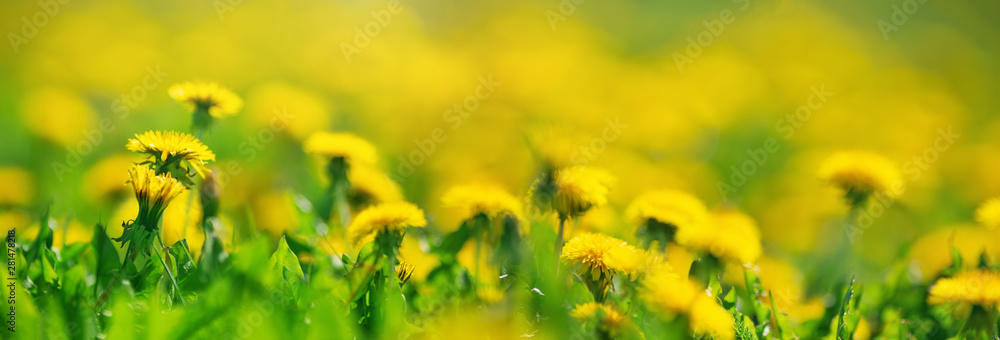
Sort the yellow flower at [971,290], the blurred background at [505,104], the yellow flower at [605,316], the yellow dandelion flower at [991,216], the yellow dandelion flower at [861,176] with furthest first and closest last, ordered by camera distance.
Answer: the blurred background at [505,104] → the yellow dandelion flower at [861,176] → the yellow dandelion flower at [991,216] → the yellow flower at [971,290] → the yellow flower at [605,316]

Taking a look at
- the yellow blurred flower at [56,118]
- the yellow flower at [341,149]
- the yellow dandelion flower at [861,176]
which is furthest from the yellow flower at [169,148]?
the yellow blurred flower at [56,118]

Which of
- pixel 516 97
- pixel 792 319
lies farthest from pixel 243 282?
pixel 516 97

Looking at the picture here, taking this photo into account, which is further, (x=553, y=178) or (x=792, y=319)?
(x=792, y=319)

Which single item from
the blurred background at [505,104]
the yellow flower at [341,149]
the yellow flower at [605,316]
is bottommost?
the blurred background at [505,104]

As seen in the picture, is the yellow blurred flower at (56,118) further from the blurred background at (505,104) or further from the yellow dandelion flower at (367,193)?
the yellow dandelion flower at (367,193)

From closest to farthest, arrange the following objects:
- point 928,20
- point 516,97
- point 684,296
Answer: point 684,296 < point 516,97 < point 928,20

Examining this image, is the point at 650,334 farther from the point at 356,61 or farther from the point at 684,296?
the point at 356,61

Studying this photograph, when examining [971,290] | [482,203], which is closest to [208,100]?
[482,203]

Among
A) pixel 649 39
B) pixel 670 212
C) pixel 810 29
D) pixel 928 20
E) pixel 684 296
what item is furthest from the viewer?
pixel 928 20

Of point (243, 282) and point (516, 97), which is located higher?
point (243, 282)
